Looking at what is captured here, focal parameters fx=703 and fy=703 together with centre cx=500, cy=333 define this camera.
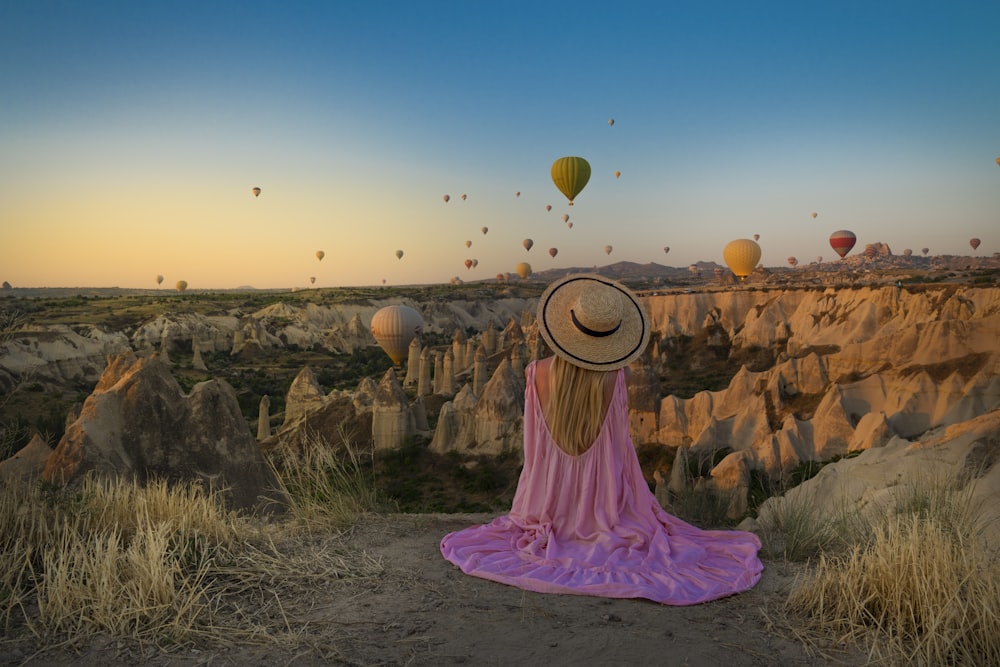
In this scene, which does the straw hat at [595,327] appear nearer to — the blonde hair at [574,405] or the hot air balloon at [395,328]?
the blonde hair at [574,405]

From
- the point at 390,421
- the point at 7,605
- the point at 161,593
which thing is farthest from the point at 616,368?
the point at 390,421

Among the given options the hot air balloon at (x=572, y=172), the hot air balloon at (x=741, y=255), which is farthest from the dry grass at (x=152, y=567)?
the hot air balloon at (x=741, y=255)

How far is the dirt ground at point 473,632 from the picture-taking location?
120 inches

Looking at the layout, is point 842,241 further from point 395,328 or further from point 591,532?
point 591,532

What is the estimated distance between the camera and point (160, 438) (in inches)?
375

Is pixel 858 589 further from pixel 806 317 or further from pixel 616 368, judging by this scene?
pixel 806 317

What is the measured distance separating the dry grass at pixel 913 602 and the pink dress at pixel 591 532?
1.87 ft

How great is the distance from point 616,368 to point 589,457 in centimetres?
61

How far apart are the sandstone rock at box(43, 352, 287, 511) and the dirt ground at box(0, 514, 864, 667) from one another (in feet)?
17.5

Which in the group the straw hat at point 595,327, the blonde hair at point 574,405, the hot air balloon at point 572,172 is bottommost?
the blonde hair at point 574,405

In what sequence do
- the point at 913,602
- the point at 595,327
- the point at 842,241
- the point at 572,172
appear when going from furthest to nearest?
the point at 842,241
the point at 572,172
the point at 595,327
the point at 913,602

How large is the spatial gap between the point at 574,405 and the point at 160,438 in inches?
287

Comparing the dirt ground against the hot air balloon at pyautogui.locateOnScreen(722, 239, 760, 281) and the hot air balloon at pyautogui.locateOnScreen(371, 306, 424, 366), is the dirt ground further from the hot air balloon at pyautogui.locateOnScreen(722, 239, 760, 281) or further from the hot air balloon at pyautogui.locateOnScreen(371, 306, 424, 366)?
the hot air balloon at pyautogui.locateOnScreen(722, 239, 760, 281)

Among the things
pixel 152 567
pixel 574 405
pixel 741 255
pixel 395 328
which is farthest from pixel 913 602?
pixel 741 255
